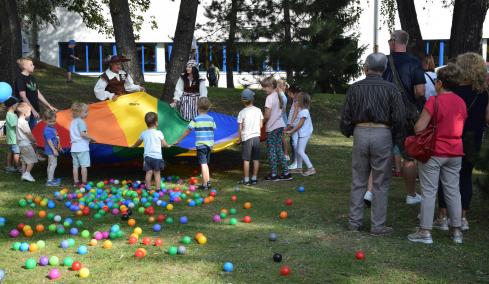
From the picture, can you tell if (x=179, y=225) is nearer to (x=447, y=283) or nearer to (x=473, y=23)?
(x=447, y=283)

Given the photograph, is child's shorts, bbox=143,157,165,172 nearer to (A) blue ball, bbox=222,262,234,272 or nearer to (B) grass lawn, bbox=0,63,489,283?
(B) grass lawn, bbox=0,63,489,283

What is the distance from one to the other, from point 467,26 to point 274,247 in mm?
10023

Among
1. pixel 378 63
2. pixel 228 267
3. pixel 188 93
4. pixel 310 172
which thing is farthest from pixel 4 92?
pixel 378 63

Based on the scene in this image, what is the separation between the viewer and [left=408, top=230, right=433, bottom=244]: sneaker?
588cm

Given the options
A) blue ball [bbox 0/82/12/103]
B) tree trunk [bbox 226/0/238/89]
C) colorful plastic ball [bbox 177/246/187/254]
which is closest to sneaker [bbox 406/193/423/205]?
colorful plastic ball [bbox 177/246/187/254]

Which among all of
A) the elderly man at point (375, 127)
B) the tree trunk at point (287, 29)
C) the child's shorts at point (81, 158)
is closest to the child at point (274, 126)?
the child's shorts at point (81, 158)

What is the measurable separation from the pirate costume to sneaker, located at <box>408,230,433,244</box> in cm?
495

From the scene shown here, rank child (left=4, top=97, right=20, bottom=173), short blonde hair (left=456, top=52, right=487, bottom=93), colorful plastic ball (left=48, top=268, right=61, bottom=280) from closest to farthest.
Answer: colorful plastic ball (left=48, top=268, right=61, bottom=280) → short blonde hair (left=456, top=52, right=487, bottom=93) → child (left=4, top=97, right=20, bottom=173)

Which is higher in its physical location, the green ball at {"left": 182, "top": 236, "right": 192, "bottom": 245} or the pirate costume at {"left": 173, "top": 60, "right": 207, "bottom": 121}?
the pirate costume at {"left": 173, "top": 60, "right": 207, "bottom": 121}

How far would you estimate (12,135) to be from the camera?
9.59 meters

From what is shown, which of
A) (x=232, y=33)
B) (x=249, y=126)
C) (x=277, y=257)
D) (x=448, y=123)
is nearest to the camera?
(x=277, y=257)

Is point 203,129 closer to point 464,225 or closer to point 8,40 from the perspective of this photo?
point 464,225

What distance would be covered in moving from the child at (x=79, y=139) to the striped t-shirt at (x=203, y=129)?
1.56 meters

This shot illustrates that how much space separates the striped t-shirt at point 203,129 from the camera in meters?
8.75
